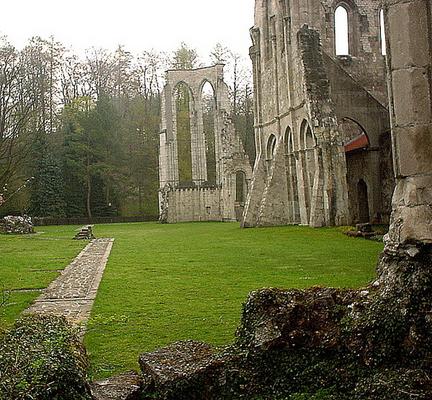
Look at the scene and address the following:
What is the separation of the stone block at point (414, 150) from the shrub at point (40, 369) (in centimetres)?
320

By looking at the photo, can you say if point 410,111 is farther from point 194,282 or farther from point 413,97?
point 194,282

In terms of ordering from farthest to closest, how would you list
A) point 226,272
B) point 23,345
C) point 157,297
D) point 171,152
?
point 171,152 → point 226,272 → point 157,297 → point 23,345

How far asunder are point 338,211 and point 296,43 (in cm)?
876

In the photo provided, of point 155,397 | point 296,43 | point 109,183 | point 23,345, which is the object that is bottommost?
point 155,397

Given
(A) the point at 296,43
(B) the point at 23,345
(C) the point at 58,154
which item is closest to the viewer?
(B) the point at 23,345

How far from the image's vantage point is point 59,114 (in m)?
53.4

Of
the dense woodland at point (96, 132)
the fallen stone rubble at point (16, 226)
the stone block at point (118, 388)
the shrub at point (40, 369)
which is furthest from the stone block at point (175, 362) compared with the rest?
the dense woodland at point (96, 132)

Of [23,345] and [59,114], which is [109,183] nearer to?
[59,114]

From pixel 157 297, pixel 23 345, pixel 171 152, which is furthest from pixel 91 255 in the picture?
pixel 171 152

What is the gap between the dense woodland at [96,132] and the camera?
4775 cm

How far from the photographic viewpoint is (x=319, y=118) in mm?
26219

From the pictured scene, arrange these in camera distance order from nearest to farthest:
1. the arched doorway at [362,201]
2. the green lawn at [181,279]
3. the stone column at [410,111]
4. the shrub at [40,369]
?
the shrub at [40,369]
the stone column at [410,111]
the green lawn at [181,279]
the arched doorway at [362,201]

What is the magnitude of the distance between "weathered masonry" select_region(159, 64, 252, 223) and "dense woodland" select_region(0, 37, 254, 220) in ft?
16.1

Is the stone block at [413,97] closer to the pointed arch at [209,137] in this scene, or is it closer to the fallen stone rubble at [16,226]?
the fallen stone rubble at [16,226]
